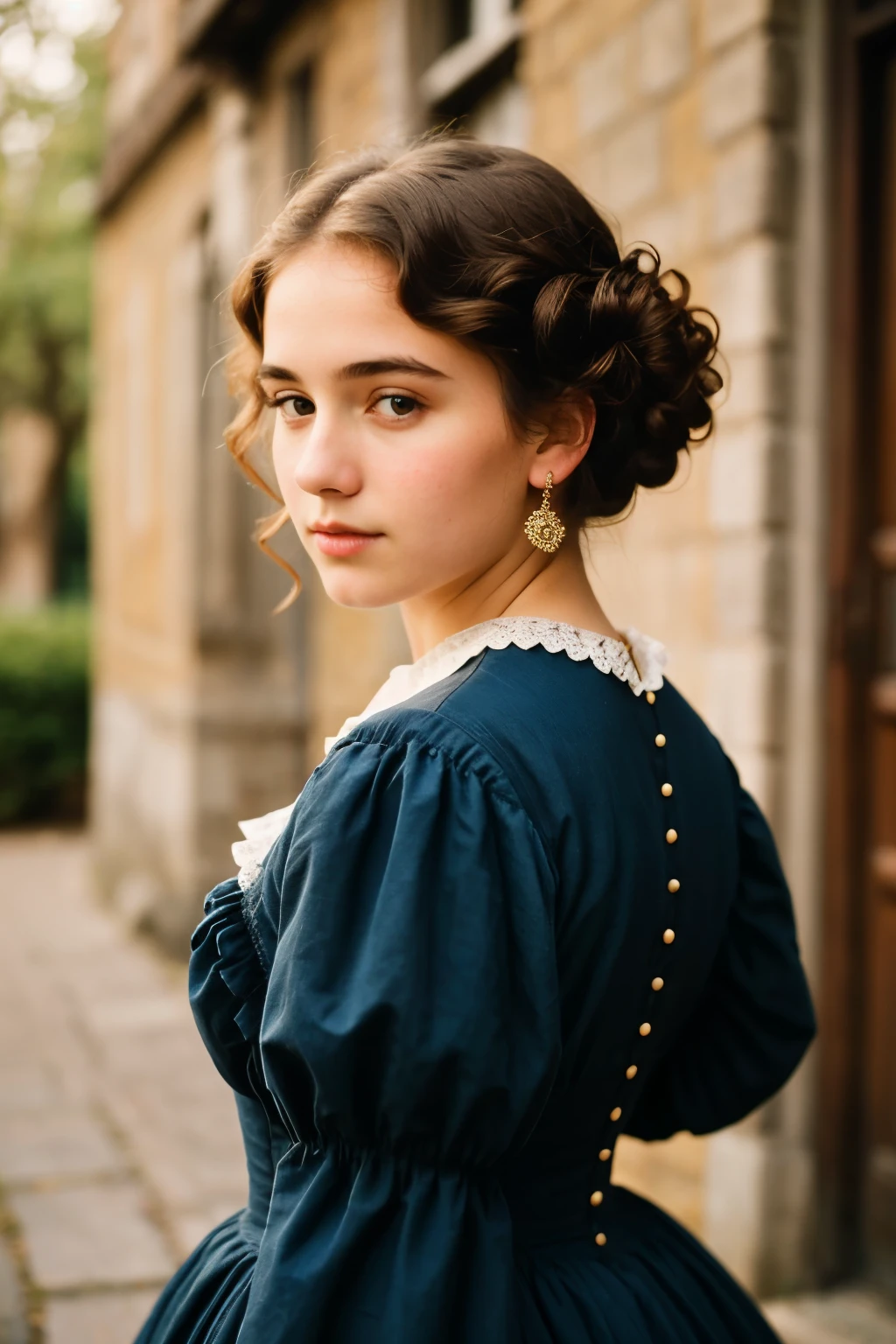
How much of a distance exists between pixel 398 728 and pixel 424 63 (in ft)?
13.1

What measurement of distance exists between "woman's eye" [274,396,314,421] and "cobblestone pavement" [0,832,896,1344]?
7.41 ft

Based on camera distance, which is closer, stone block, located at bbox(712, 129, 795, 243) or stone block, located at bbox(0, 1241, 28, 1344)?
stone block, located at bbox(712, 129, 795, 243)

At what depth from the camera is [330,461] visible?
112 cm

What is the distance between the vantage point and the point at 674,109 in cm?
287

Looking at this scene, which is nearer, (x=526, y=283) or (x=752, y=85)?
(x=526, y=283)

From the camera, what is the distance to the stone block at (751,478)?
2639 millimetres

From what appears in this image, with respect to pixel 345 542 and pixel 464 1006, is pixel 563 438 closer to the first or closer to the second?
pixel 345 542

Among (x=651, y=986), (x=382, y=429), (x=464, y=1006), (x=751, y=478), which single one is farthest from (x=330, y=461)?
(x=751, y=478)

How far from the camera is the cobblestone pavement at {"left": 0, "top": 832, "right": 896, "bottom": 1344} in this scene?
2918 millimetres

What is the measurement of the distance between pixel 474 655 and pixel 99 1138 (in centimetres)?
352

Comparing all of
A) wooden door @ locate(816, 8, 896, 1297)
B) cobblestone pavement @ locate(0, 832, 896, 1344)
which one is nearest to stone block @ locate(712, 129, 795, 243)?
wooden door @ locate(816, 8, 896, 1297)

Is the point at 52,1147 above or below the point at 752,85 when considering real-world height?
below

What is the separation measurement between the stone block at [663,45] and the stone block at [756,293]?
19.6 inches

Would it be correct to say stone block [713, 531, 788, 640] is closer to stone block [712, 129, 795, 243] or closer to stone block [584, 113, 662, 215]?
stone block [712, 129, 795, 243]
